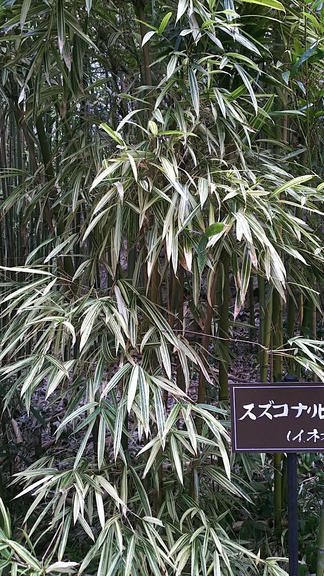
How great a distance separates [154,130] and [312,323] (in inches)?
34.5

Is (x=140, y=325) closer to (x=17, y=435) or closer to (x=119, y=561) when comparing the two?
(x=119, y=561)

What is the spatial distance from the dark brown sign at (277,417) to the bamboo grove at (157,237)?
9cm

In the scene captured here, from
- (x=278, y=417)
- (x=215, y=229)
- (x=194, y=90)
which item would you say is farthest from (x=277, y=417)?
(x=194, y=90)

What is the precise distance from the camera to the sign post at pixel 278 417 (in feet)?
3.13

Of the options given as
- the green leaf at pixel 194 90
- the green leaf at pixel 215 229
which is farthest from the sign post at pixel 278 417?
the green leaf at pixel 194 90

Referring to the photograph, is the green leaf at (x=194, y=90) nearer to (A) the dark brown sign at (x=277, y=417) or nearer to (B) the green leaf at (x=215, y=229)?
(B) the green leaf at (x=215, y=229)

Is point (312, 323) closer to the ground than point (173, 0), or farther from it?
closer to the ground

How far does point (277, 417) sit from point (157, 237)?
42cm

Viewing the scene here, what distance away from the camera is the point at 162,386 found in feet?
3.44

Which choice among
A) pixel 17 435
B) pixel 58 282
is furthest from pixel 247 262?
pixel 17 435

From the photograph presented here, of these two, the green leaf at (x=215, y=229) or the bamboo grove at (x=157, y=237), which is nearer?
the green leaf at (x=215, y=229)

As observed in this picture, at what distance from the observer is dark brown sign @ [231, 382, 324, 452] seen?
955 millimetres

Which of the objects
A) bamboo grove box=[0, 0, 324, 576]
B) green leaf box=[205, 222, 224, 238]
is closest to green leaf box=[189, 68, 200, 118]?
bamboo grove box=[0, 0, 324, 576]

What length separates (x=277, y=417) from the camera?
964 millimetres
